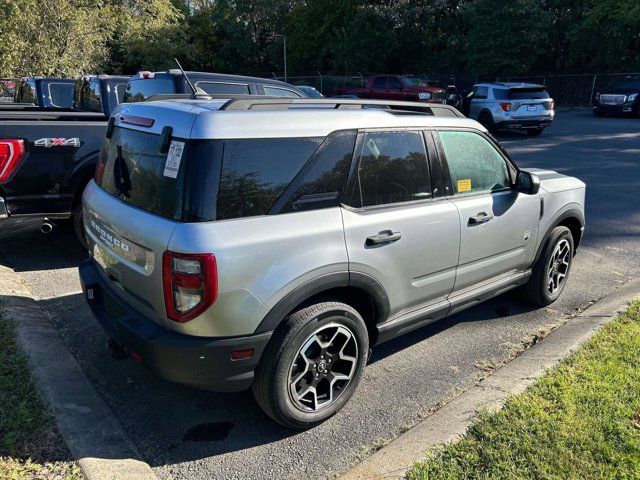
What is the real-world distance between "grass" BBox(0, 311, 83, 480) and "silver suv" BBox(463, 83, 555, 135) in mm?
15425

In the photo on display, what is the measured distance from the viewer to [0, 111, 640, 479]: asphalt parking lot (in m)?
2.82

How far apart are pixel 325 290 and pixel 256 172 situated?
2.48 feet

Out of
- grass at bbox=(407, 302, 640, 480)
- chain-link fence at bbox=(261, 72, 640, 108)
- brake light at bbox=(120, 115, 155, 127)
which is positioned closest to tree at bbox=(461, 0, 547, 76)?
chain-link fence at bbox=(261, 72, 640, 108)

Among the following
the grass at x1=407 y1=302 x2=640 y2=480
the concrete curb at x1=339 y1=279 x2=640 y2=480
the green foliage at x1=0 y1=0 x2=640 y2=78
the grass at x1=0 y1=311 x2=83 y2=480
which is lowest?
the concrete curb at x1=339 y1=279 x2=640 y2=480

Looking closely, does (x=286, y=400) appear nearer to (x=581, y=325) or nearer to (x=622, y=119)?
(x=581, y=325)

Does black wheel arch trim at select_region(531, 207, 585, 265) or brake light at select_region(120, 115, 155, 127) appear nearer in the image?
brake light at select_region(120, 115, 155, 127)

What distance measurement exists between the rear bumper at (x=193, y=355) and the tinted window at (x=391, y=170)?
3.57 ft

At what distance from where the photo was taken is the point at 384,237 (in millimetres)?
3145

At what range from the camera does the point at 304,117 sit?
2.95m

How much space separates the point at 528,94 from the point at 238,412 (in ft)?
53.7

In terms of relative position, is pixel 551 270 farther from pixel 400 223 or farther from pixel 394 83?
pixel 394 83

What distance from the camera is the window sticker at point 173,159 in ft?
8.65

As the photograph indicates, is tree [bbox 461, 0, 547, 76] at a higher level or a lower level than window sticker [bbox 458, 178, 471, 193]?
higher

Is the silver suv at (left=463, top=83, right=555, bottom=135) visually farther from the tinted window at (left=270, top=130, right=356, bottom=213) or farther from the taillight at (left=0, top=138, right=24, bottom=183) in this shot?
the tinted window at (left=270, top=130, right=356, bottom=213)
